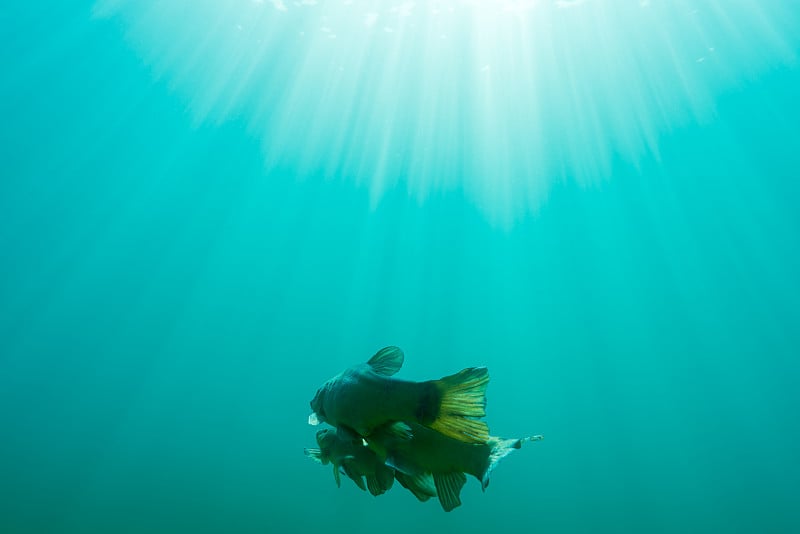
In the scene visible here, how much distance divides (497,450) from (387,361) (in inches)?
9.5

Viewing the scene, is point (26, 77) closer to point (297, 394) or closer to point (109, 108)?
point (109, 108)

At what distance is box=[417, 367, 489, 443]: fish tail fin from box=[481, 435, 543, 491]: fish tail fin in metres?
0.03

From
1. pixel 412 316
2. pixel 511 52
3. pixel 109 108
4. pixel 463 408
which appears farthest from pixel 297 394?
Result: pixel 463 408

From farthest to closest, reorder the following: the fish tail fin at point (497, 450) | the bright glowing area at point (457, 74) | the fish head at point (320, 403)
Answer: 1. the bright glowing area at point (457, 74)
2. the fish head at point (320, 403)
3. the fish tail fin at point (497, 450)

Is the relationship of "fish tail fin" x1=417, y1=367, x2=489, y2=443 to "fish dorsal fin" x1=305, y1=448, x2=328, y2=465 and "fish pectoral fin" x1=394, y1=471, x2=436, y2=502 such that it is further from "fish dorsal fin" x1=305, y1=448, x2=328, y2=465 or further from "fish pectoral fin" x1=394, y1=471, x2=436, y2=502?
"fish dorsal fin" x1=305, y1=448, x2=328, y2=465

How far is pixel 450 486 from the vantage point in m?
0.65

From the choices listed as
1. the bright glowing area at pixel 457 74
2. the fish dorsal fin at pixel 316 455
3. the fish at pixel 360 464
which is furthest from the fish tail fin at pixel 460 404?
the bright glowing area at pixel 457 74

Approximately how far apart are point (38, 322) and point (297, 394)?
1037 inches

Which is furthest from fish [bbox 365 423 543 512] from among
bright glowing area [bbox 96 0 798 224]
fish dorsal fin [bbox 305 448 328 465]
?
bright glowing area [bbox 96 0 798 224]

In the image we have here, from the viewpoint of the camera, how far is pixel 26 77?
128 feet

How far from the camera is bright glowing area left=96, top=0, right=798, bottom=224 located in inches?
1096

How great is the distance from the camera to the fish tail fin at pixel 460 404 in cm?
62

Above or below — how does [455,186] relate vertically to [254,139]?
below

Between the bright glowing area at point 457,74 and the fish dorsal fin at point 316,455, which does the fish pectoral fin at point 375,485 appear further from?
the bright glowing area at point 457,74
